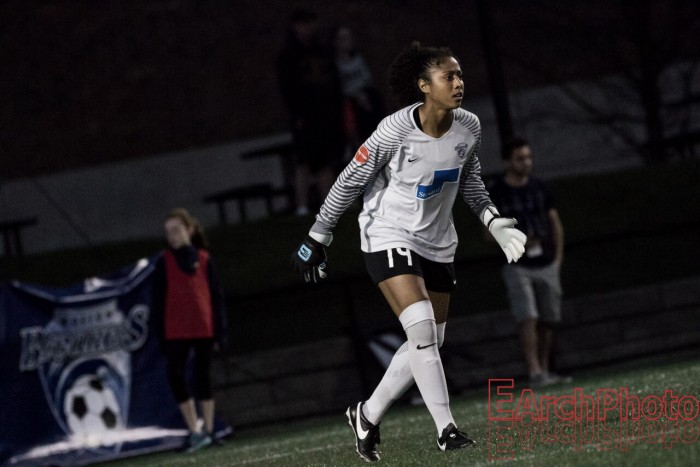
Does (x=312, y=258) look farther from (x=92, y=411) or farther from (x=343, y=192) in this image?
(x=92, y=411)

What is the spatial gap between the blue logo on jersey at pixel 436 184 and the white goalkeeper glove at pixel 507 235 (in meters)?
0.38

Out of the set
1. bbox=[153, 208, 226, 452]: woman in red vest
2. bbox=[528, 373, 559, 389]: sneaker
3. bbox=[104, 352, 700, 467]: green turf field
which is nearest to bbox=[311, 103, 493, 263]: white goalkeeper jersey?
bbox=[104, 352, 700, 467]: green turf field

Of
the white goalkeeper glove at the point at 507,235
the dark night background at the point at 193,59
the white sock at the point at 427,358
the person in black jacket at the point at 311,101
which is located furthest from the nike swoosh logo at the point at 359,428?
the dark night background at the point at 193,59

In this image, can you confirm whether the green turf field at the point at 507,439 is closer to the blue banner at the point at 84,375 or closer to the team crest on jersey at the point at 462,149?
the blue banner at the point at 84,375

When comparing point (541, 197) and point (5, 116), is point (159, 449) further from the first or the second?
point (5, 116)

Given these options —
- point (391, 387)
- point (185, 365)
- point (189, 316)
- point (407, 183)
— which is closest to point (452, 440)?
point (391, 387)

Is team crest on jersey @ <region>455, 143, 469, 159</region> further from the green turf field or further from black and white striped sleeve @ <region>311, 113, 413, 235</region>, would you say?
the green turf field

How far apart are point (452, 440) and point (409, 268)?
0.93 meters

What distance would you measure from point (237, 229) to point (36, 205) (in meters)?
4.71

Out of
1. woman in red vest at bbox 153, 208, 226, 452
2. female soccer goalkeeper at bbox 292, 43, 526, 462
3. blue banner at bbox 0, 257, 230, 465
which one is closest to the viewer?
female soccer goalkeeper at bbox 292, 43, 526, 462

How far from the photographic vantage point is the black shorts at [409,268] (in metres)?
7.37

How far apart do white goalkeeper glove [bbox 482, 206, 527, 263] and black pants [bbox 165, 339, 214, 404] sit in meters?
4.82

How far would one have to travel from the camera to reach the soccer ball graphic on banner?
40.6ft

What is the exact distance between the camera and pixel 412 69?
24.9 feet
